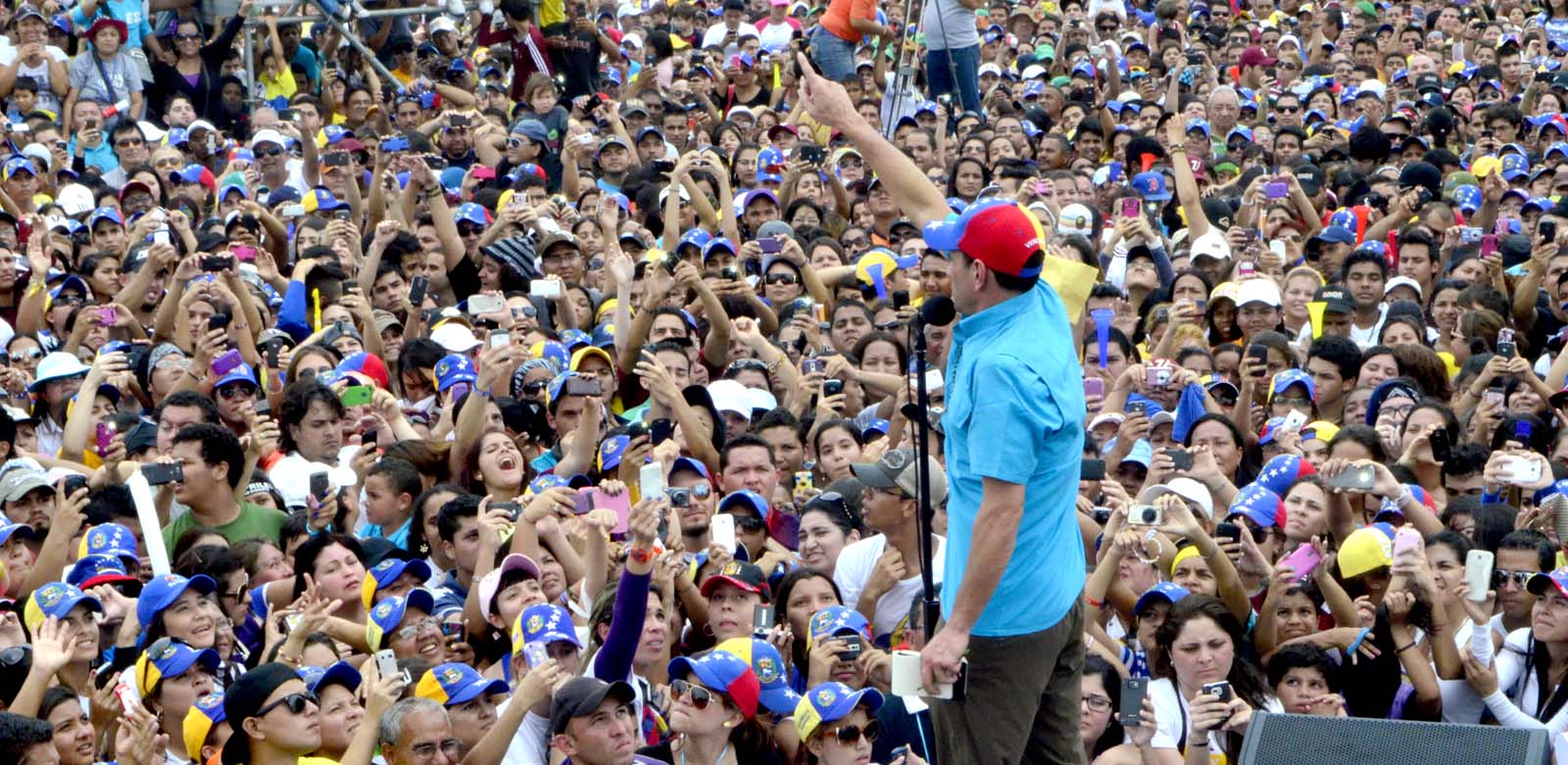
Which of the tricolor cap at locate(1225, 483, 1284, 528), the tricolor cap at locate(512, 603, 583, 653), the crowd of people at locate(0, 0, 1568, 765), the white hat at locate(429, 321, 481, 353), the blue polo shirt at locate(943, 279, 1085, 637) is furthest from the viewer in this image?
the white hat at locate(429, 321, 481, 353)

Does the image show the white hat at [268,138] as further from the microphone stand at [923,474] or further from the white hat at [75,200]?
the microphone stand at [923,474]

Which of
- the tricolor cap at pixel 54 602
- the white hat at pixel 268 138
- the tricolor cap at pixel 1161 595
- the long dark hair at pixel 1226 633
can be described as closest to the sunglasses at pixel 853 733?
the long dark hair at pixel 1226 633

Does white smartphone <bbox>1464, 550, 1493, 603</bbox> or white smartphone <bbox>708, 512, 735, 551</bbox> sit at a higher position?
white smartphone <bbox>1464, 550, 1493, 603</bbox>

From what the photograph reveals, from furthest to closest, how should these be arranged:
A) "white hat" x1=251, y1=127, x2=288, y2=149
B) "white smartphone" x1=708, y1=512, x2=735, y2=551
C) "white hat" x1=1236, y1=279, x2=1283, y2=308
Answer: "white hat" x1=251, y1=127, x2=288, y2=149 < "white hat" x1=1236, y1=279, x2=1283, y2=308 < "white smartphone" x1=708, y1=512, x2=735, y2=551

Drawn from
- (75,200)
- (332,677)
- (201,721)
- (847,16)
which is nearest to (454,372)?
(332,677)

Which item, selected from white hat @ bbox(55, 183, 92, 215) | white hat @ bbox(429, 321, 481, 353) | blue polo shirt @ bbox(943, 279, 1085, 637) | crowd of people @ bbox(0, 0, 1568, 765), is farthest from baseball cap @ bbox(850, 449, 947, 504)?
white hat @ bbox(55, 183, 92, 215)

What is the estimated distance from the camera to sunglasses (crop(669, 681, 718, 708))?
22.8 feet

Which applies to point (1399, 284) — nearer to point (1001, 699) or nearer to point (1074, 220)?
point (1074, 220)

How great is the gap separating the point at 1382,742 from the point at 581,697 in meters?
2.46

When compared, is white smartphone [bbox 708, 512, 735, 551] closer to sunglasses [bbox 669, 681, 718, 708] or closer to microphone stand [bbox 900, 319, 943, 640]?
sunglasses [bbox 669, 681, 718, 708]

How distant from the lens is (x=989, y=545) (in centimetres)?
497

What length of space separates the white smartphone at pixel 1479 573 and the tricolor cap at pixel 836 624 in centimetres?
188

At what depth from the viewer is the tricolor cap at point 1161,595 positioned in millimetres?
7730

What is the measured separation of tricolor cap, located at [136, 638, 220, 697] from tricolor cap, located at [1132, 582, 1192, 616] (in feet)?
9.78
